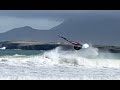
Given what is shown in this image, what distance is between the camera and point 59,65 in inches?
318

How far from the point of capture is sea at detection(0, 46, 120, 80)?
6.61 m

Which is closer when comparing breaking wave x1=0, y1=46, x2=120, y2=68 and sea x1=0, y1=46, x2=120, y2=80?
sea x1=0, y1=46, x2=120, y2=80

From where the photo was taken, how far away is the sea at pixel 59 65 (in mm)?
6613

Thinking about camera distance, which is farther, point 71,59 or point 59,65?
point 71,59

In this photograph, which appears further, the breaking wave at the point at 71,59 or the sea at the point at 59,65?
the breaking wave at the point at 71,59

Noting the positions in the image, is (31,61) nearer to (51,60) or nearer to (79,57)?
(51,60)
